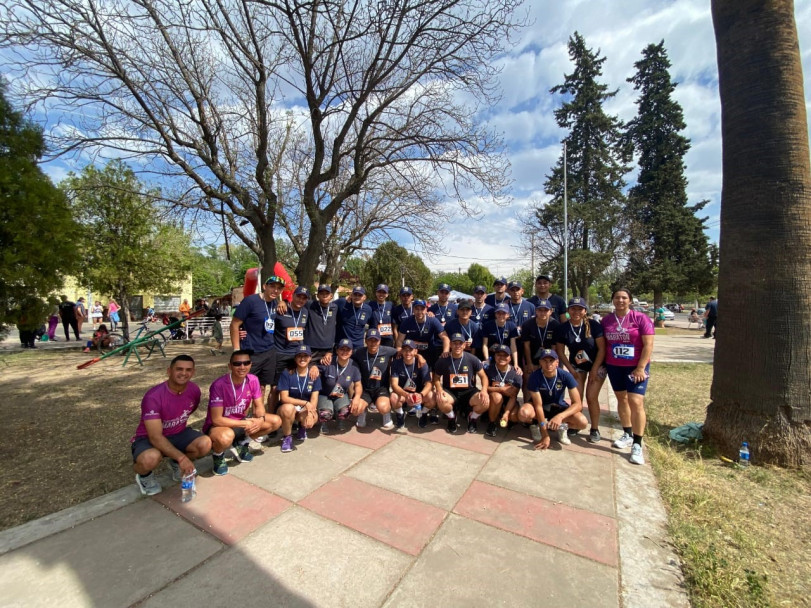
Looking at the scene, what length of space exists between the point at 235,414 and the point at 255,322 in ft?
4.05

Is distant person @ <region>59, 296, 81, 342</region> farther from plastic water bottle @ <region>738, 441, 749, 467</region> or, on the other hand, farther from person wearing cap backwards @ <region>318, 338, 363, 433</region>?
plastic water bottle @ <region>738, 441, 749, 467</region>

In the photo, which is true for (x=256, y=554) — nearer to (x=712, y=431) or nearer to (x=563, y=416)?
(x=563, y=416)

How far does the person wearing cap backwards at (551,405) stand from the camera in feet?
14.3

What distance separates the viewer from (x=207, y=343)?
1506 cm

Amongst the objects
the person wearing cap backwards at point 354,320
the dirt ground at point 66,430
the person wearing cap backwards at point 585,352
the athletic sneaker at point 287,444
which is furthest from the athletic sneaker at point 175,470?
the person wearing cap backwards at point 585,352

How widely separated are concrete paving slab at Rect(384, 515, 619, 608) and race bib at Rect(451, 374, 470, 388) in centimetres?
220

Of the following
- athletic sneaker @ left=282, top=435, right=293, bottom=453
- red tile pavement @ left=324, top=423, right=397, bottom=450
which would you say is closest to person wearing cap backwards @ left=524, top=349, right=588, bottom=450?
red tile pavement @ left=324, top=423, right=397, bottom=450

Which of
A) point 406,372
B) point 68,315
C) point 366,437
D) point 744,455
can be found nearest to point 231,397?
point 366,437

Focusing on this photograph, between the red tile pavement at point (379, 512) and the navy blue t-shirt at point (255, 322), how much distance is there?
2.04 metres

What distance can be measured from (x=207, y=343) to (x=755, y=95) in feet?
54.1

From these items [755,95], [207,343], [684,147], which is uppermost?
[684,147]

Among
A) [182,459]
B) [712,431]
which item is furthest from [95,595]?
[712,431]

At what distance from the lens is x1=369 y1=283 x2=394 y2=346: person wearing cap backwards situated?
5641 millimetres

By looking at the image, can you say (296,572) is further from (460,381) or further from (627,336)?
(627,336)
